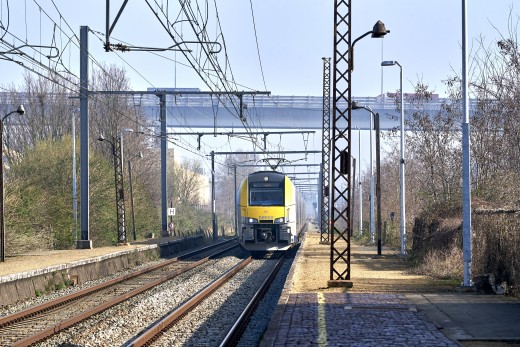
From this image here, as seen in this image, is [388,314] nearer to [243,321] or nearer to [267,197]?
[243,321]

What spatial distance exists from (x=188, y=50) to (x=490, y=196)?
12.6 meters

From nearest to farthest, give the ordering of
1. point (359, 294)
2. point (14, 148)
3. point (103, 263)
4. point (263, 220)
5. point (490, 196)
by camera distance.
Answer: point (359, 294) → point (490, 196) → point (103, 263) → point (263, 220) → point (14, 148)

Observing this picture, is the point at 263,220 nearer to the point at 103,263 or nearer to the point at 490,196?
the point at 103,263

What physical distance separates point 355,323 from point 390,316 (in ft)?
3.73

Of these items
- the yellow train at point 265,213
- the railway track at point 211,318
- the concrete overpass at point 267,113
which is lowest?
the railway track at point 211,318

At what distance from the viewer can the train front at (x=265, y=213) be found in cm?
3419

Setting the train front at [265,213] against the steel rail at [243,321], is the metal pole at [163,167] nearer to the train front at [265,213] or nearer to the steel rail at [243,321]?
the train front at [265,213]

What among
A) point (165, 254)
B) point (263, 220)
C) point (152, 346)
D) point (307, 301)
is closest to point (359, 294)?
point (307, 301)

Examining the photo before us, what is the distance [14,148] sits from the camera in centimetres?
5591

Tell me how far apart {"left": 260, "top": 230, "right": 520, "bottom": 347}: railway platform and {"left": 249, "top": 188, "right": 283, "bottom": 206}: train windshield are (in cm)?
1217

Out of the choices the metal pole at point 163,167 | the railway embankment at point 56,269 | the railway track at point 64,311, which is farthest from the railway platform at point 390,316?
the metal pole at point 163,167

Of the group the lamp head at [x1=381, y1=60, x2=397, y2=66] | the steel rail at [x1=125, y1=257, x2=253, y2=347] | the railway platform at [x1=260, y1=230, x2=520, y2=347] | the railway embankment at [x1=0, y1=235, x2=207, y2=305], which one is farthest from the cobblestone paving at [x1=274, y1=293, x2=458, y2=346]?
the lamp head at [x1=381, y1=60, x2=397, y2=66]

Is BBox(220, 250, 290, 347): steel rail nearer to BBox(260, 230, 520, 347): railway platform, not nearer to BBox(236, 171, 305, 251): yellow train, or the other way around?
BBox(260, 230, 520, 347): railway platform

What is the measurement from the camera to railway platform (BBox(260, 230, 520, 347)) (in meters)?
11.5
